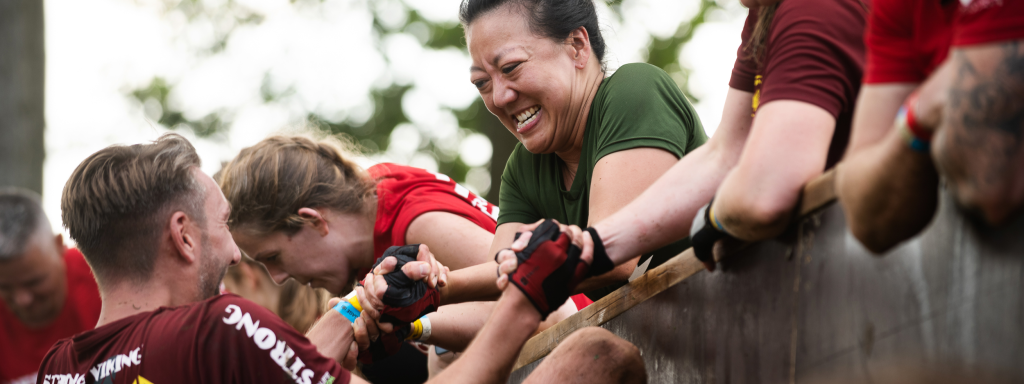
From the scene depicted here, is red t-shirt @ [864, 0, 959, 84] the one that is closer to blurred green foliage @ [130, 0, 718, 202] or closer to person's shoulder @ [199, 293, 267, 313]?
person's shoulder @ [199, 293, 267, 313]

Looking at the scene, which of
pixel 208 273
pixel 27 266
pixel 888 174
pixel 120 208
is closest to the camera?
pixel 888 174

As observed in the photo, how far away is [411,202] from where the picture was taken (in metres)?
3.36

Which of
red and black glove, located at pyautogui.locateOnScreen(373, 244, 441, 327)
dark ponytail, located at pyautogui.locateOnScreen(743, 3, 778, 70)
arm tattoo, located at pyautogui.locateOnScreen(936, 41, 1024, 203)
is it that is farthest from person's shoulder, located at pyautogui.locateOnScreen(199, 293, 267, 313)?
arm tattoo, located at pyautogui.locateOnScreen(936, 41, 1024, 203)

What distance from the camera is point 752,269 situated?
174 cm

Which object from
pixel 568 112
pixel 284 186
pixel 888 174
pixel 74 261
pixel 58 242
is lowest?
pixel 74 261

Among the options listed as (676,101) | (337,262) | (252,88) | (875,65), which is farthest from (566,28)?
(252,88)

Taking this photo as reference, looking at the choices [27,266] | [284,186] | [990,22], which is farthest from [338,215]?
[27,266]

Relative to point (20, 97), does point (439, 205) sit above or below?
above

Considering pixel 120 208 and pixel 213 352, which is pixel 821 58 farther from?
pixel 120 208

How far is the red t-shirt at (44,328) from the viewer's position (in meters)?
5.44

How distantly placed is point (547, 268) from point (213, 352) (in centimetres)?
87

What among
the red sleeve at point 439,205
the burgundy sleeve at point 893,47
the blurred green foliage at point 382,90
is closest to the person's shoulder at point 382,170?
the red sleeve at point 439,205

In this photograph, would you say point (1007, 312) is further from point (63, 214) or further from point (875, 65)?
point (63, 214)

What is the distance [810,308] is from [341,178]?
8.03 ft
